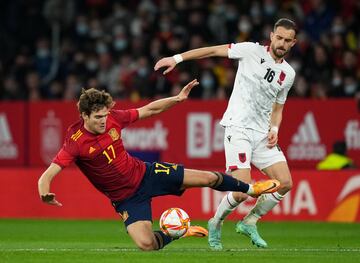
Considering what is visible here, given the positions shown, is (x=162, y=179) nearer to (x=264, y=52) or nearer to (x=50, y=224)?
(x=264, y=52)

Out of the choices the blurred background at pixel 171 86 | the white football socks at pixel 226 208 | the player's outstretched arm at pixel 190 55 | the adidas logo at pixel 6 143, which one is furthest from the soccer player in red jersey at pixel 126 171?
the adidas logo at pixel 6 143

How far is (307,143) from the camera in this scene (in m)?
20.4

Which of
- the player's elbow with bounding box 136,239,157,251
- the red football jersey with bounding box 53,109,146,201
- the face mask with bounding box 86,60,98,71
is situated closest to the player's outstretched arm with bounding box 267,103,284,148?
the red football jersey with bounding box 53,109,146,201

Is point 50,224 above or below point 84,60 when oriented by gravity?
below

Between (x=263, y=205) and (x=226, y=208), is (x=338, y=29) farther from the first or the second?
(x=226, y=208)

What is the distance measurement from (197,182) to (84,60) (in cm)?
1118

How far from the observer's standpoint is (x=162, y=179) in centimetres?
1205

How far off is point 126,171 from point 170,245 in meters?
1.87

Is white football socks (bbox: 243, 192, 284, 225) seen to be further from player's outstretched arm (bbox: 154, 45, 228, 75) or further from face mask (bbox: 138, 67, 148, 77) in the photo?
face mask (bbox: 138, 67, 148, 77)

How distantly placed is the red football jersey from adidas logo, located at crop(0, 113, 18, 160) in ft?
31.7

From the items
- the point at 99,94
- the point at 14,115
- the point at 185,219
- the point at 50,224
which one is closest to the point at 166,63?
the point at 99,94

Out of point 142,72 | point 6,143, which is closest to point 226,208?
point 142,72

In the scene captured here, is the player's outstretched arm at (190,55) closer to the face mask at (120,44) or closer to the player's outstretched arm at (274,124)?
the player's outstretched arm at (274,124)

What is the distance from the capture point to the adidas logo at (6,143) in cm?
2144
